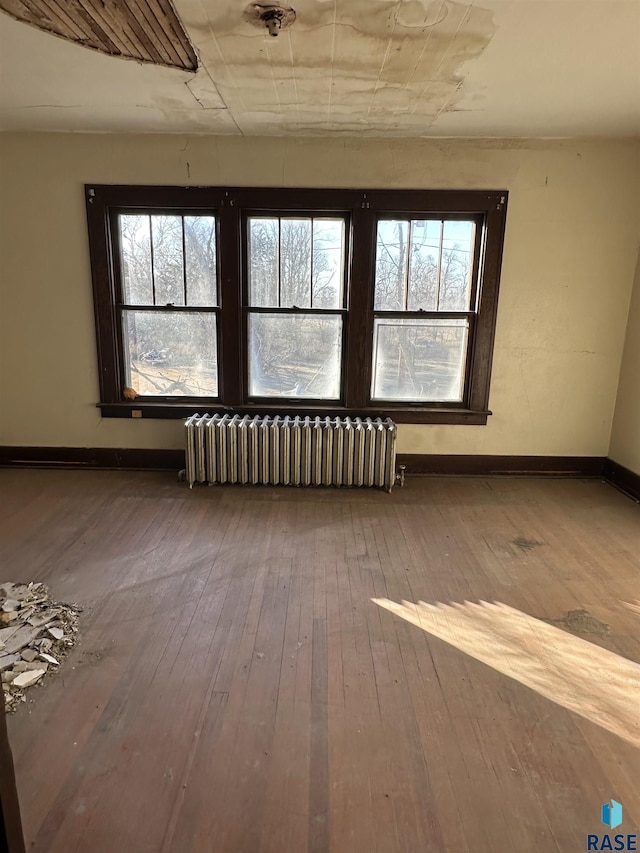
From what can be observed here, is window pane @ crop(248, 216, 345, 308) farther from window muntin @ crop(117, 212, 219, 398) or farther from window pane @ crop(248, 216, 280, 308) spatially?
window muntin @ crop(117, 212, 219, 398)

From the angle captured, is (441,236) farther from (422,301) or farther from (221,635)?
(221,635)

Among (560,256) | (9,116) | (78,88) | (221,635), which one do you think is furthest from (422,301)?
(9,116)

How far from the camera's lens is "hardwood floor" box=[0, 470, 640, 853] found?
1.53 metres

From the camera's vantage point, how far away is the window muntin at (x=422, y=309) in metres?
4.07

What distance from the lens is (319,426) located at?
4020 millimetres

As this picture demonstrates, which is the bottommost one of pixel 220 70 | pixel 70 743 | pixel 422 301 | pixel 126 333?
pixel 70 743

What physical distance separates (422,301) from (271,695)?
318 centimetres

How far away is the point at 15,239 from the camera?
4.06 meters

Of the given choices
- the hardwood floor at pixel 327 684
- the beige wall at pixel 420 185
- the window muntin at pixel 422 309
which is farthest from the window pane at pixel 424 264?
the hardwood floor at pixel 327 684

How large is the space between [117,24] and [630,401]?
4185 mm

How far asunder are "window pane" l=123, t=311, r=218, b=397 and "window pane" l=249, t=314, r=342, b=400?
360 mm

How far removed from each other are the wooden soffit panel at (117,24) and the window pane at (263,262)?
4.87 ft

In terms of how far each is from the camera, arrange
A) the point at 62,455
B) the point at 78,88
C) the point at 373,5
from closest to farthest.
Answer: the point at 373,5, the point at 78,88, the point at 62,455

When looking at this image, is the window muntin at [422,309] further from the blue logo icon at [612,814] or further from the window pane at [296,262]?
the blue logo icon at [612,814]
